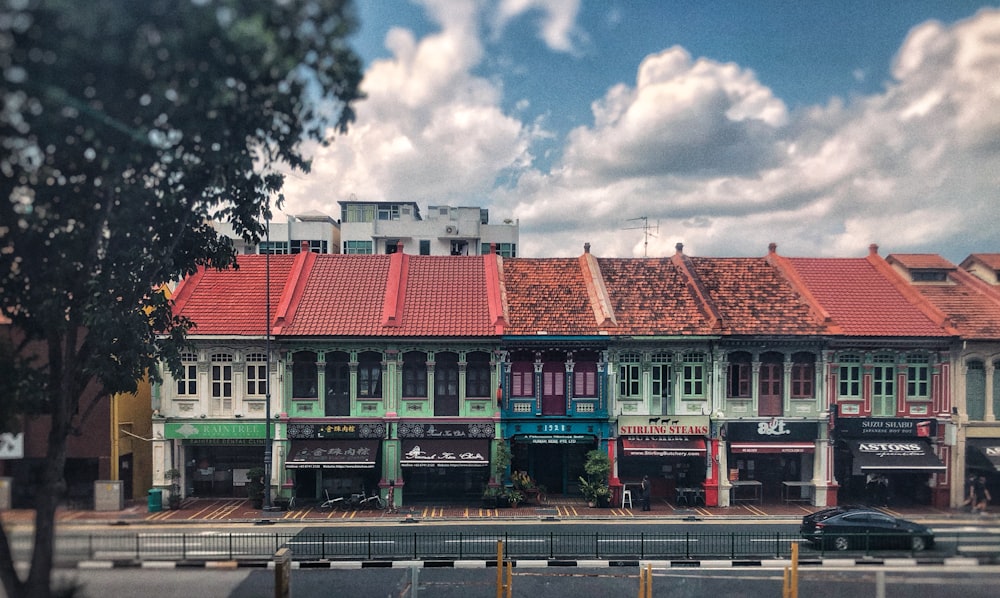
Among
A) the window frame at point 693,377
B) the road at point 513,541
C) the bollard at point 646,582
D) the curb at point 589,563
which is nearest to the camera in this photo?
the bollard at point 646,582

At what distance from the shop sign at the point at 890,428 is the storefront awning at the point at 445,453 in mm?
14110

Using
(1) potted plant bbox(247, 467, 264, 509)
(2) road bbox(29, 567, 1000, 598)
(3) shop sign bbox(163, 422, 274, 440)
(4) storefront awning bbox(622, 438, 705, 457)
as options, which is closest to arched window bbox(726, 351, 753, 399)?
(4) storefront awning bbox(622, 438, 705, 457)

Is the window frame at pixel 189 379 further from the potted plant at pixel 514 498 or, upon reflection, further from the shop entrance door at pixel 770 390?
the shop entrance door at pixel 770 390

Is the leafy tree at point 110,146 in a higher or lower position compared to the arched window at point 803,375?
higher

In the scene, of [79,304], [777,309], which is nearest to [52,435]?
[79,304]

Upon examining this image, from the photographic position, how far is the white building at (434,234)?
144 feet

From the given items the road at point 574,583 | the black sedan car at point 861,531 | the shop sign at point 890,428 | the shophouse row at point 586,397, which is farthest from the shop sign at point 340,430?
the shop sign at point 890,428

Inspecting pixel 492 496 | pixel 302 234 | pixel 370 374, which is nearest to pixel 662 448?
pixel 492 496

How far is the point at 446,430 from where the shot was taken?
23.1 meters

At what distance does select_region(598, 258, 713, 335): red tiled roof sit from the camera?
2339cm

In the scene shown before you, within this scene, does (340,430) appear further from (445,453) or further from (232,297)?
(232,297)

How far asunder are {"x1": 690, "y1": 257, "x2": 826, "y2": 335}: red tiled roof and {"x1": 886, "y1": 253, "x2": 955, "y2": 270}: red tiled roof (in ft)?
16.9

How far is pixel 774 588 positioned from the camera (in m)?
14.3

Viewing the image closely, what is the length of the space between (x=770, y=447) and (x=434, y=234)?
28393 millimetres
